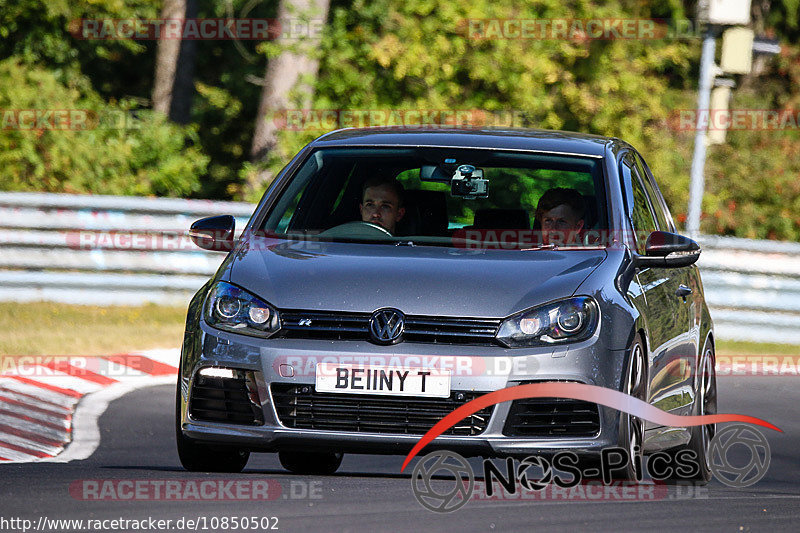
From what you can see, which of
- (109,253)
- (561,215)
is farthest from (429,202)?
(109,253)

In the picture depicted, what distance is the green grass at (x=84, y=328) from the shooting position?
1374 centimetres

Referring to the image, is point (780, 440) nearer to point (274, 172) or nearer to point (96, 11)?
point (274, 172)

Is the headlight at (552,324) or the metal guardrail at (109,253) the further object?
the metal guardrail at (109,253)

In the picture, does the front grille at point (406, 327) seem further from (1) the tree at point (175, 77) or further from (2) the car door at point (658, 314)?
(1) the tree at point (175, 77)

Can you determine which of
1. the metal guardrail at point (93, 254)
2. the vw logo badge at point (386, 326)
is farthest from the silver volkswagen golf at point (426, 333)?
the metal guardrail at point (93, 254)

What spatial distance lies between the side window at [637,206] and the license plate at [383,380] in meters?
1.51

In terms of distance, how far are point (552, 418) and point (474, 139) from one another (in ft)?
6.39

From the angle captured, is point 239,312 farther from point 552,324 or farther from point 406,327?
point 552,324

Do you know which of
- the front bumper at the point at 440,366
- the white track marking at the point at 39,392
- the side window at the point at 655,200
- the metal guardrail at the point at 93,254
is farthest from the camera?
the metal guardrail at the point at 93,254

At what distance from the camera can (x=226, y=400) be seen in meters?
6.68

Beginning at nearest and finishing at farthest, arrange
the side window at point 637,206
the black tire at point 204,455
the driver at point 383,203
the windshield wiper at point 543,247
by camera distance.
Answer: the black tire at point 204,455
the windshield wiper at point 543,247
the side window at point 637,206
the driver at point 383,203

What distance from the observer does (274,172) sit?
70.0 ft

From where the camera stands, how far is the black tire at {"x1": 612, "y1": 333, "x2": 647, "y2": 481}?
6570 millimetres

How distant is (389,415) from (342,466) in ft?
8.68
